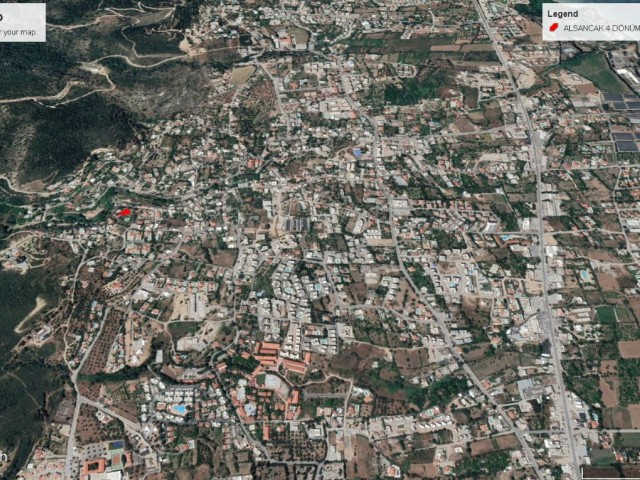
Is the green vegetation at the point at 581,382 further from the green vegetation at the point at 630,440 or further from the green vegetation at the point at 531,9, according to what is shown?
the green vegetation at the point at 531,9

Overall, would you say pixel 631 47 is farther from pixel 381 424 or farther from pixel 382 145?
pixel 381 424

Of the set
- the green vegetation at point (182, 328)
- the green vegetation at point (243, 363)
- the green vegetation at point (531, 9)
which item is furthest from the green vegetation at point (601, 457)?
the green vegetation at point (531, 9)

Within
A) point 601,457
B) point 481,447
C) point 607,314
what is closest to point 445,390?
point 481,447

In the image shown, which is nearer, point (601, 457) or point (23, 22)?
point (601, 457)

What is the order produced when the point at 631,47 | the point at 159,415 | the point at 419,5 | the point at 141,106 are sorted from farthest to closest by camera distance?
the point at 419,5
the point at 631,47
the point at 141,106
the point at 159,415

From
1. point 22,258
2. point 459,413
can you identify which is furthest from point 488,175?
point 22,258

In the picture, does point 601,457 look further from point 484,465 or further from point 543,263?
point 543,263

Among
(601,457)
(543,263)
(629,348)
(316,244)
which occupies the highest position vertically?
(316,244)
